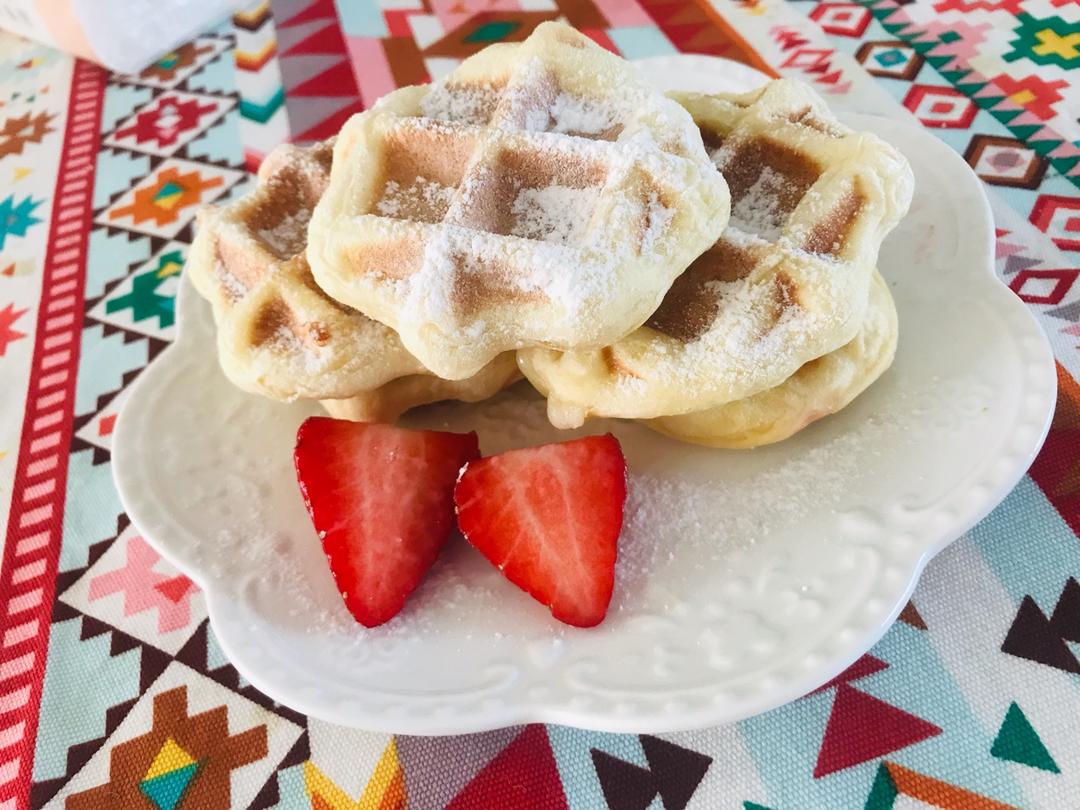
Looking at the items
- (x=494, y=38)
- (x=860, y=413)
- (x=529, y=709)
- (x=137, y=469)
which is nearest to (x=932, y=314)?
(x=860, y=413)

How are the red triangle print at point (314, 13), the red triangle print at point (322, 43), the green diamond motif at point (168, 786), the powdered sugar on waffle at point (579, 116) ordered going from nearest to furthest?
the green diamond motif at point (168, 786)
the powdered sugar on waffle at point (579, 116)
the red triangle print at point (322, 43)
the red triangle print at point (314, 13)

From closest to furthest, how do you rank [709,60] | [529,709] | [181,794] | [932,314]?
[529,709] → [181,794] → [932,314] → [709,60]

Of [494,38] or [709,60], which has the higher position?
[709,60]

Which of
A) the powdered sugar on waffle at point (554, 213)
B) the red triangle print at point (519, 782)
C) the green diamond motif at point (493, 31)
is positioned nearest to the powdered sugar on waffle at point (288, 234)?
the powdered sugar on waffle at point (554, 213)

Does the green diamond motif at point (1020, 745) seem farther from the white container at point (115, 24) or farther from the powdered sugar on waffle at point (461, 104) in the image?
the white container at point (115, 24)

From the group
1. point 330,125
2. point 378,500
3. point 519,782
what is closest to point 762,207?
point 378,500

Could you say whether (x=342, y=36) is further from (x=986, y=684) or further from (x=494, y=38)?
(x=986, y=684)
